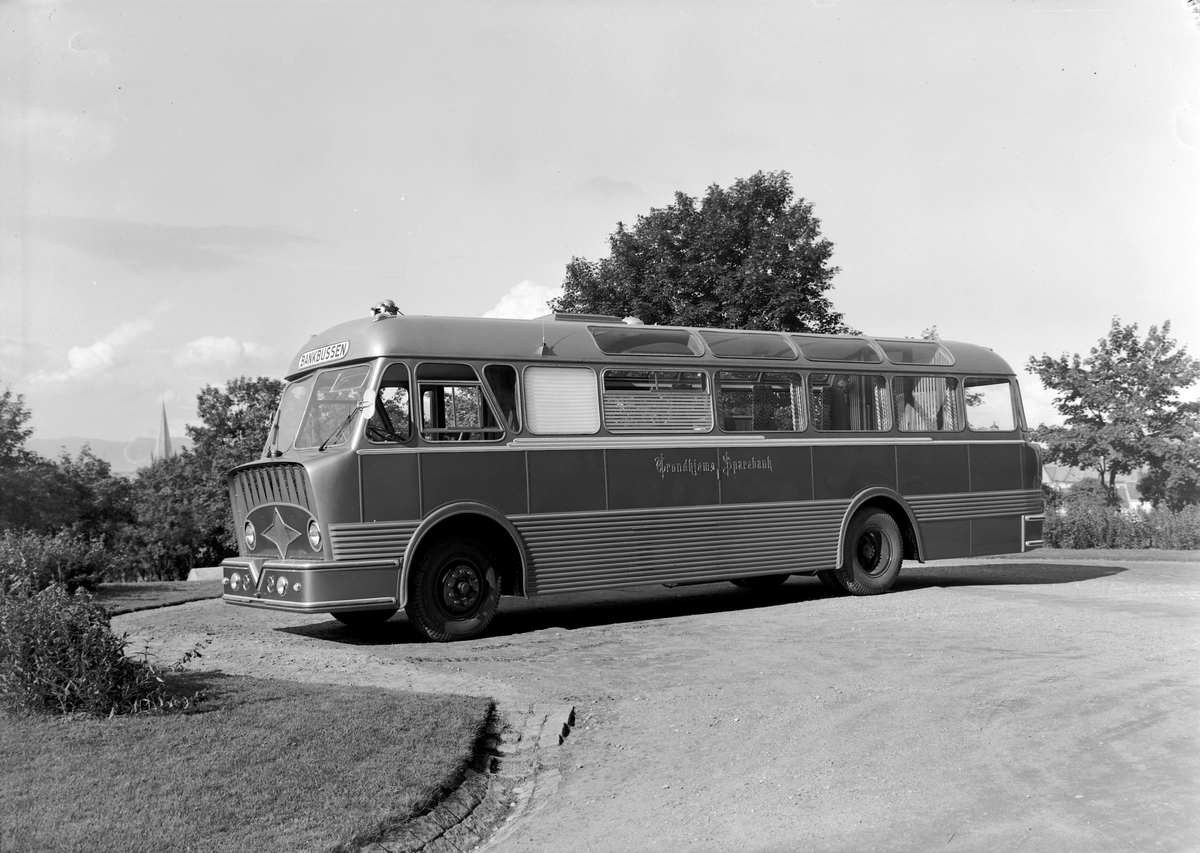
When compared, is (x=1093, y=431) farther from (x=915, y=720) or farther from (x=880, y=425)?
Answer: (x=915, y=720)

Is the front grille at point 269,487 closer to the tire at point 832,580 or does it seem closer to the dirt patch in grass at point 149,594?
the dirt patch in grass at point 149,594

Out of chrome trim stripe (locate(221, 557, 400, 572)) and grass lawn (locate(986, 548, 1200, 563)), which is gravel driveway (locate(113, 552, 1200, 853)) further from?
grass lawn (locate(986, 548, 1200, 563))

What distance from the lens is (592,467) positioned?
40.5 feet

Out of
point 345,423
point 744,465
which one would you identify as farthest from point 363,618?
point 744,465

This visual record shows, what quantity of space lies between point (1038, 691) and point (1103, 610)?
491 centimetres

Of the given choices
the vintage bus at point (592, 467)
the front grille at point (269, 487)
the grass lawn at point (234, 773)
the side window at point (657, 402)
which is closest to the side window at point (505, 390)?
the vintage bus at point (592, 467)

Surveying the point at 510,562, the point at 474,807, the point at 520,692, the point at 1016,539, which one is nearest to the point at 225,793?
the point at 474,807

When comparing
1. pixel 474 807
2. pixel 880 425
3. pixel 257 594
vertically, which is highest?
pixel 880 425

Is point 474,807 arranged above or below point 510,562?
below

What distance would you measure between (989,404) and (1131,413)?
20.0 metres

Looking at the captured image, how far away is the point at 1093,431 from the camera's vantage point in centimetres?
3434

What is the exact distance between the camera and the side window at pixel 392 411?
1104 cm

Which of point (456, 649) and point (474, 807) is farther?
point (456, 649)

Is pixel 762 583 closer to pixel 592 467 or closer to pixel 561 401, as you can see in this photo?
pixel 592 467
